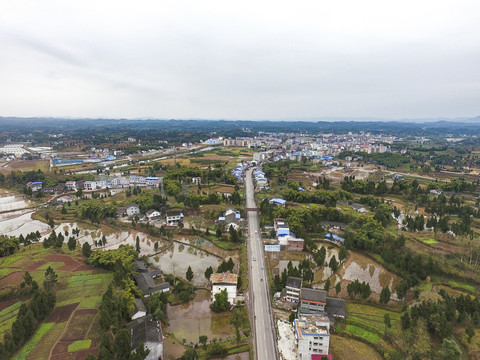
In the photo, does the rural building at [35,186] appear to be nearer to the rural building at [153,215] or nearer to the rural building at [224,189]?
the rural building at [153,215]

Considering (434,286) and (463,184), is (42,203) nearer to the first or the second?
(434,286)

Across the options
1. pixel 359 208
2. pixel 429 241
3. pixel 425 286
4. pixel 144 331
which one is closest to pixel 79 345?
pixel 144 331

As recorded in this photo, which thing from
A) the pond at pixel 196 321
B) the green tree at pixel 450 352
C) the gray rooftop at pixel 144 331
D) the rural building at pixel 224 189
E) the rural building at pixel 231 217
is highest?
the rural building at pixel 224 189

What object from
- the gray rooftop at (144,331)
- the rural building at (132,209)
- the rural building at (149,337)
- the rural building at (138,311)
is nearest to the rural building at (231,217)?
the rural building at (132,209)

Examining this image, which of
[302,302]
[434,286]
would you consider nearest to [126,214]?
[302,302]

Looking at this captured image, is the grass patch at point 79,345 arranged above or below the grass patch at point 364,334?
above

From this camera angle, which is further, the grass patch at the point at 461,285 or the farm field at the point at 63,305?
the grass patch at the point at 461,285
